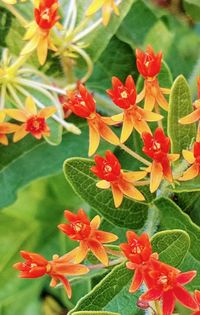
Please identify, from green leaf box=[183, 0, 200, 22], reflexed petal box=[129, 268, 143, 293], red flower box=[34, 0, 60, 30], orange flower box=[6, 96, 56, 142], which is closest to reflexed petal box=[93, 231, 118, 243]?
reflexed petal box=[129, 268, 143, 293]

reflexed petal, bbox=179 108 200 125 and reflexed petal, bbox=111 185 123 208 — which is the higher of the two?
reflexed petal, bbox=179 108 200 125

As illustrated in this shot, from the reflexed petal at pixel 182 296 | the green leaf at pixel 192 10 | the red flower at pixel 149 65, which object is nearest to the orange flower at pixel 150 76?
the red flower at pixel 149 65

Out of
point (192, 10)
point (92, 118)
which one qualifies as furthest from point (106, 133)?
point (192, 10)

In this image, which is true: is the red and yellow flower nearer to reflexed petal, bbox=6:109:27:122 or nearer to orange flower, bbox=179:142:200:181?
reflexed petal, bbox=6:109:27:122

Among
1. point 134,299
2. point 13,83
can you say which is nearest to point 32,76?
point 13,83

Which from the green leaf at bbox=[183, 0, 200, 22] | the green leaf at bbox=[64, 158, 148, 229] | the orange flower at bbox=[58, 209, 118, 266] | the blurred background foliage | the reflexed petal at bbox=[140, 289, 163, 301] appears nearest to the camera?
the reflexed petal at bbox=[140, 289, 163, 301]

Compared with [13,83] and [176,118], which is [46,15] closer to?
[13,83]

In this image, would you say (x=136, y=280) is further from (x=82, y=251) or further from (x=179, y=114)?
(x=179, y=114)

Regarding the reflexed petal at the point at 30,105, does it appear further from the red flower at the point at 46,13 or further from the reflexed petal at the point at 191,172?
the reflexed petal at the point at 191,172
